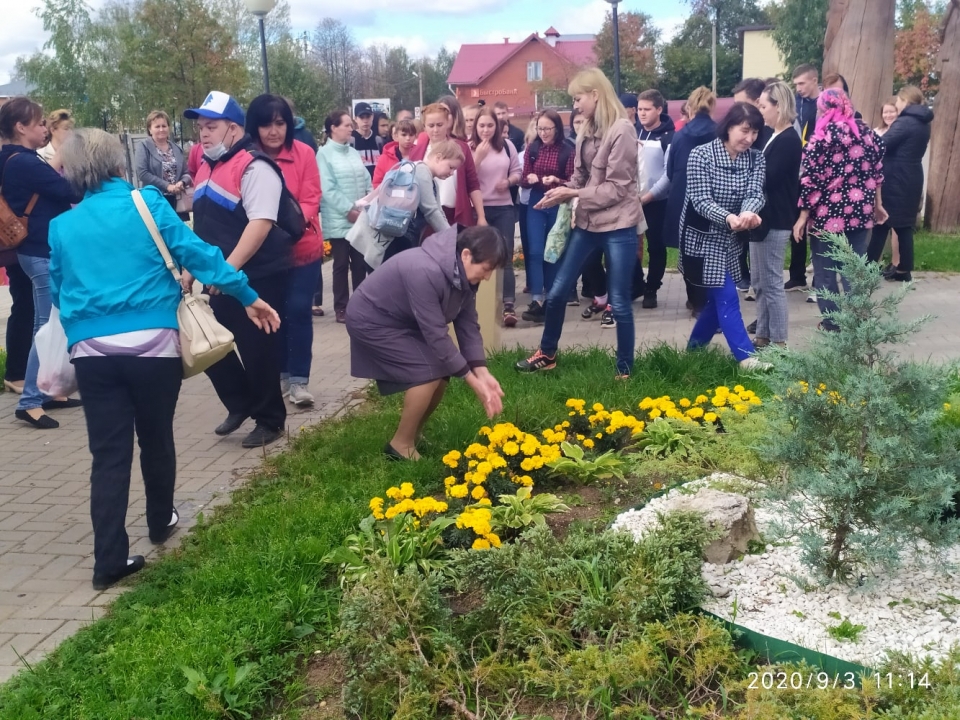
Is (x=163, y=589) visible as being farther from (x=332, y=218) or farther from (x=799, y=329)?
(x=799, y=329)

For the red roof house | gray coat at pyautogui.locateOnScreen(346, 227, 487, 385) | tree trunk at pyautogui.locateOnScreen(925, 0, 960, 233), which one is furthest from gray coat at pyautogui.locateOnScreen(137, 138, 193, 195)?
the red roof house

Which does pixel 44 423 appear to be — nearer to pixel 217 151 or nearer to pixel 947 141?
pixel 217 151

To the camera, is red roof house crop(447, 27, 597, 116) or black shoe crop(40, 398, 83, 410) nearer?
black shoe crop(40, 398, 83, 410)

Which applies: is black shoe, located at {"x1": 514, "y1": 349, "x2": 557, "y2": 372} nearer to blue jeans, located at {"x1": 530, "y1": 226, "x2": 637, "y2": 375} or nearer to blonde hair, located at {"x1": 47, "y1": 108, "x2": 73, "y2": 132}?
blue jeans, located at {"x1": 530, "y1": 226, "x2": 637, "y2": 375}

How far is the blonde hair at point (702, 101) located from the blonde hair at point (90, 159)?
18.8 ft

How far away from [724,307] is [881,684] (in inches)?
163

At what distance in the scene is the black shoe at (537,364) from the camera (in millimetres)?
6816

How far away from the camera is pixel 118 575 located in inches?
163

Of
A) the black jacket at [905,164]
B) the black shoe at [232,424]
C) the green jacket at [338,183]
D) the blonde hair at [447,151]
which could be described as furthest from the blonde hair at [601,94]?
the black jacket at [905,164]

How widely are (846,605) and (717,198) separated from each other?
405 centimetres

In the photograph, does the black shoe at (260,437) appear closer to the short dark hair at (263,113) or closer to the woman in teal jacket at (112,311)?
the woman in teal jacket at (112,311)

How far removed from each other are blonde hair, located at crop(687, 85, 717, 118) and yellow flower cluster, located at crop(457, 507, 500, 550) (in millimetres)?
5694

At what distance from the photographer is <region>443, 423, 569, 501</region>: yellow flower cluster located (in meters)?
4.41

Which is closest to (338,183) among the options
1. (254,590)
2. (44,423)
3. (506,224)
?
(506,224)
